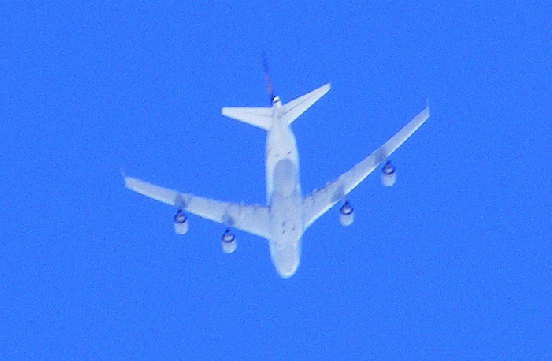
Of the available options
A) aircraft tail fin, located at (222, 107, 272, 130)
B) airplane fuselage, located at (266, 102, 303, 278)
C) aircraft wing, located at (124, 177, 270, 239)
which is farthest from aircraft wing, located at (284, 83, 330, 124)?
aircraft wing, located at (124, 177, 270, 239)

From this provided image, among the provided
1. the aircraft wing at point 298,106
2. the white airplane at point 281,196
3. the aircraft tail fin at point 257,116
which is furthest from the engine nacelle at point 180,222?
the aircraft wing at point 298,106

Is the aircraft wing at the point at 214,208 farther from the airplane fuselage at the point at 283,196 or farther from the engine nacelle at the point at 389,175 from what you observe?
the engine nacelle at the point at 389,175

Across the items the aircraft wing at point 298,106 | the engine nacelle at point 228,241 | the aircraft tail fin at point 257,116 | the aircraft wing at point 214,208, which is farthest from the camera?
the engine nacelle at point 228,241

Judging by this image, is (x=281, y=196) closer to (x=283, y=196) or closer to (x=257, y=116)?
(x=283, y=196)

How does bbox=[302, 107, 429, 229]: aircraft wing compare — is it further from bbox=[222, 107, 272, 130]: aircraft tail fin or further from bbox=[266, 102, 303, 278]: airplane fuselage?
bbox=[222, 107, 272, 130]: aircraft tail fin

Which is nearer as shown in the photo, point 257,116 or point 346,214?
point 257,116

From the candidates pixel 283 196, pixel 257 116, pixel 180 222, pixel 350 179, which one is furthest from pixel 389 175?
pixel 180 222
